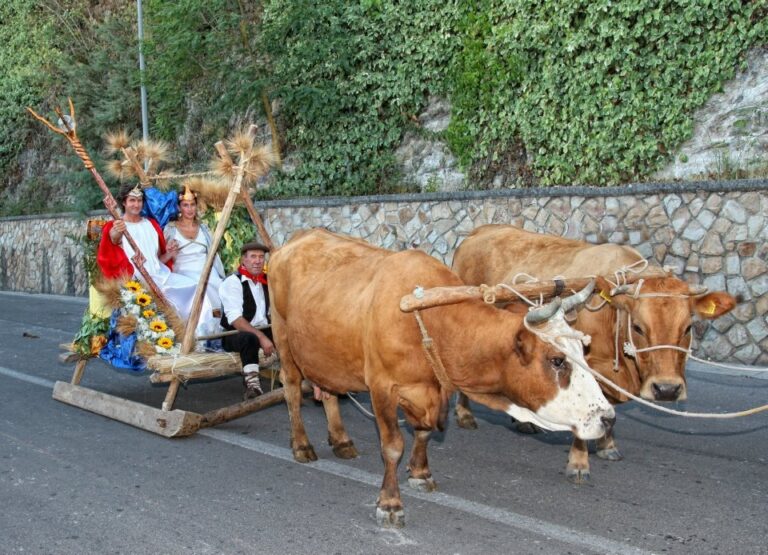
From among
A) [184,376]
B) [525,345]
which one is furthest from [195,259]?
[525,345]

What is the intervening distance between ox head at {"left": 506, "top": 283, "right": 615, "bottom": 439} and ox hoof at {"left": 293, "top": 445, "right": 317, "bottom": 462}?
2.20 meters

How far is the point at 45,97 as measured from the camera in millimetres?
28391

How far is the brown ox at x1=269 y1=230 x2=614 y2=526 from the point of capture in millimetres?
4516

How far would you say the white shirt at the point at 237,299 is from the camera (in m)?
7.79

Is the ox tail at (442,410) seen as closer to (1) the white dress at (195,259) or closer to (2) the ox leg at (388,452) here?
(2) the ox leg at (388,452)

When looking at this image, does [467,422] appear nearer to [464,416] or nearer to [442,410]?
[464,416]

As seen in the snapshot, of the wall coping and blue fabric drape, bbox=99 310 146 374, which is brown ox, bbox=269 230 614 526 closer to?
blue fabric drape, bbox=99 310 146 374

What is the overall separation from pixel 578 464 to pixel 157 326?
12.6 feet

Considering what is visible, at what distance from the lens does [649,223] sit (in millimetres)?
11023

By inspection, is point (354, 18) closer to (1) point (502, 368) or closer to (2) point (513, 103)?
(2) point (513, 103)

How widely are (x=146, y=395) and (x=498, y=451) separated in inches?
152

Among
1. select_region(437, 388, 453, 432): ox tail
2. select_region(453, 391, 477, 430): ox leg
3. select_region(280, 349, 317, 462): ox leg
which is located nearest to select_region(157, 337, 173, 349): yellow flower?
select_region(280, 349, 317, 462): ox leg

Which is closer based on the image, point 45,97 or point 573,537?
point 573,537

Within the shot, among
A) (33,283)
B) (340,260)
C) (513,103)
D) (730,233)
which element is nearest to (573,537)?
(340,260)
